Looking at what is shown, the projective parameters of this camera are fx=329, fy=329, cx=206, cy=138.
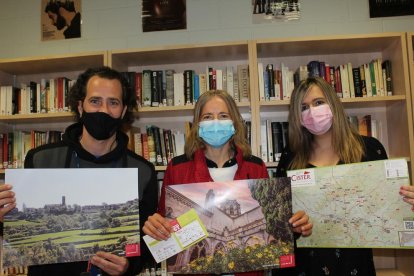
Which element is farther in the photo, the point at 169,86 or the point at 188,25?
the point at 188,25

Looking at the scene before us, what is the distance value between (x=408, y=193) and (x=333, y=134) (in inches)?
21.4

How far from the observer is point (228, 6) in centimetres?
348

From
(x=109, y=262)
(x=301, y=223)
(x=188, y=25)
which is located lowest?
(x=109, y=262)

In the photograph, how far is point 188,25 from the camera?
139 inches

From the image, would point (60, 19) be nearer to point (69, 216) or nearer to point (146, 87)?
point (146, 87)

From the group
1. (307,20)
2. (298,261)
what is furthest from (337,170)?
(307,20)

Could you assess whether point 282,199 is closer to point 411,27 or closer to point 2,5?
point 411,27

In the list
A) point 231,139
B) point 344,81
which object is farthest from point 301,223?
point 344,81

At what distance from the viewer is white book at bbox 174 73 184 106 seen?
9.88ft

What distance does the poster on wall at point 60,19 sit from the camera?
145 inches

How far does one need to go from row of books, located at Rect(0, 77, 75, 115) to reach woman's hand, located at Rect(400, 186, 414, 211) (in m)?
2.87

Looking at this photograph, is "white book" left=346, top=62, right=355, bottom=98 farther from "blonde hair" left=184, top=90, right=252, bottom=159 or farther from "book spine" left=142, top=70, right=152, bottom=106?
"book spine" left=142, top=70, right=152, bottom=106

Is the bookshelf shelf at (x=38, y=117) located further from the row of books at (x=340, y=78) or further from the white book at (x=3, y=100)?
the row of books at (x=340, y=78)

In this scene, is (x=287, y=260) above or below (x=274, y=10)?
below
